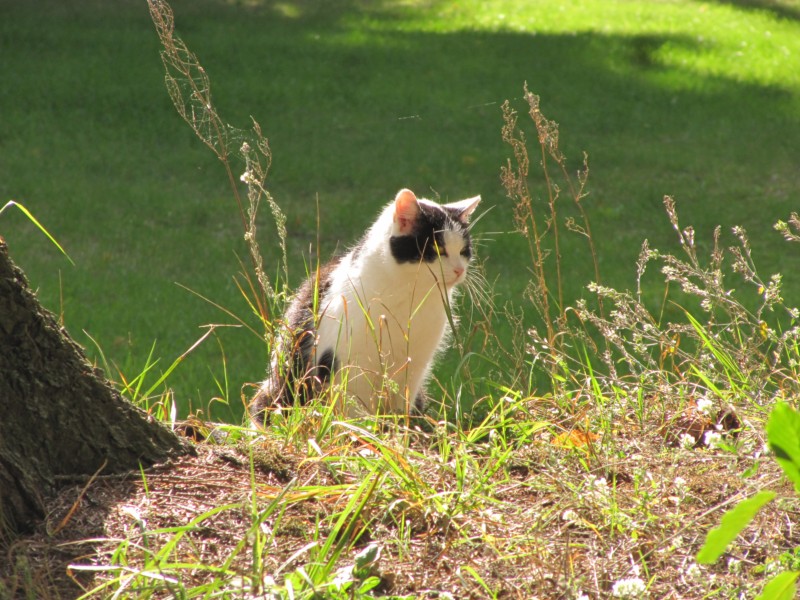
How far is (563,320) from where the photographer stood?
280 centimetres

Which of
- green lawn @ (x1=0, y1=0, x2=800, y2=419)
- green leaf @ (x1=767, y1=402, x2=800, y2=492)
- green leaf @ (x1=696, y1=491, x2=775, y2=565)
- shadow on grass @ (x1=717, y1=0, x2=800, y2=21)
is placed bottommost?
green lawn @ (x1=0, y1=0, x2=800, y2=419)

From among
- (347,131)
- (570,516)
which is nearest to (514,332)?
(570,516)

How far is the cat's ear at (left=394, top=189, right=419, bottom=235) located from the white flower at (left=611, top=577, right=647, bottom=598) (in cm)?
216

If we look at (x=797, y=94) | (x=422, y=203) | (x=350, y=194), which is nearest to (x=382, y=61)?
(x=350, y=194)

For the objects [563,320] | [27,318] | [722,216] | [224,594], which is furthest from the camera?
[722,216]

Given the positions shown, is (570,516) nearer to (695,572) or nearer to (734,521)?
(695,572)

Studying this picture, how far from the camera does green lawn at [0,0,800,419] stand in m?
7.05

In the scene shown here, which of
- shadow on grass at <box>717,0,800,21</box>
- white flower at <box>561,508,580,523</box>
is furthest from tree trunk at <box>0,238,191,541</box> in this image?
shadow on grass at <box>717,0,800,21</box>

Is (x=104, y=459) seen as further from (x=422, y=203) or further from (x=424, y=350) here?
(x=422, y=203)

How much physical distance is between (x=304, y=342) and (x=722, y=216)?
544cm

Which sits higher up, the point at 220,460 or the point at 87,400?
the point at 87,400

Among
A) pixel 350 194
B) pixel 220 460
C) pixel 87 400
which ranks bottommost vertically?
pixel 350 194

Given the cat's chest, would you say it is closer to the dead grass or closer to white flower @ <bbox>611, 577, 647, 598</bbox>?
the dead grass

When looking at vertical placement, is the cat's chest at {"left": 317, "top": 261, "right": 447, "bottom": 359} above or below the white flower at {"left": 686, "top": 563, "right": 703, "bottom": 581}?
below
